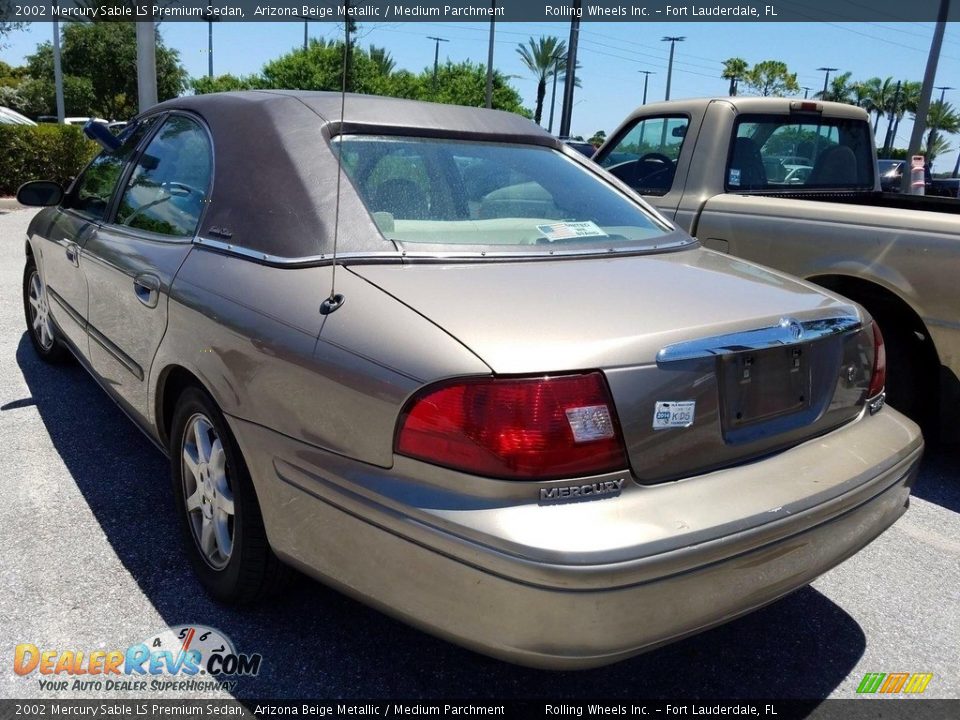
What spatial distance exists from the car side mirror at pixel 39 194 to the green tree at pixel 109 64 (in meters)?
43.7

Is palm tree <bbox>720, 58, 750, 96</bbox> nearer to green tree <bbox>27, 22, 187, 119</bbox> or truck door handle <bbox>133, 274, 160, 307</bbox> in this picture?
green tree <bbox>27, 22, 187, 119</bbox>

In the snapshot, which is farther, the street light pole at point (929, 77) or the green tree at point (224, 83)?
the green tree at point (224, 83)

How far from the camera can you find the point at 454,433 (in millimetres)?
1814

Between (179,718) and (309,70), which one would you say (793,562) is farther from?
(309,70)

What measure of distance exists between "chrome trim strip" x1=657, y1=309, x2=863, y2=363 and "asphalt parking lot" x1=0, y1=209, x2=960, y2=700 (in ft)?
3.35

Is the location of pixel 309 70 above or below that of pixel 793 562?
above

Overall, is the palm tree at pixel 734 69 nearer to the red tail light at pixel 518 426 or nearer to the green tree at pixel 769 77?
the green tree at pixel 769 77

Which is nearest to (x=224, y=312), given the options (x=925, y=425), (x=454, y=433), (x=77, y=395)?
(x=454, y=433)

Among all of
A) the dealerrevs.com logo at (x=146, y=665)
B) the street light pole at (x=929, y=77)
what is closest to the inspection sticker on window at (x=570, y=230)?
the dealerrevs.com logo at (x=146, y=665)

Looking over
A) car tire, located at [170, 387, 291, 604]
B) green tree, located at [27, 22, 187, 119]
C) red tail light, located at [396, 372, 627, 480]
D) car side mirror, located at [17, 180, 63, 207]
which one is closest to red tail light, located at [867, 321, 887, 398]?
red tail light, located at [396, 372, 627, 480]

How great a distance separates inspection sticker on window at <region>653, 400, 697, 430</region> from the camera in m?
1.90

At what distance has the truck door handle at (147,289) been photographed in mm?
2766

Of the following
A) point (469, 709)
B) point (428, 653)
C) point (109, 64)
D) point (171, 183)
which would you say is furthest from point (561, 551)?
point (109, 64)

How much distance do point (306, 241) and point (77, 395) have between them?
2.82 metres
